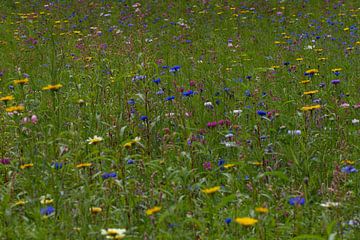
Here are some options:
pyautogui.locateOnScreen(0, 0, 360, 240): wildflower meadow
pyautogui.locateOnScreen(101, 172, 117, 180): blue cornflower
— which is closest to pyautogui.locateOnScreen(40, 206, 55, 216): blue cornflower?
pyautogui.locateOnScreen(0, 0, 360, 240): wildflower meadow

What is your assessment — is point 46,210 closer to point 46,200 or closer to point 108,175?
point 46,200

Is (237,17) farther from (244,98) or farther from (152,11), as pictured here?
(244,98)

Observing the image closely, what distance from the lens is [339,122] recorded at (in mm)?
3830

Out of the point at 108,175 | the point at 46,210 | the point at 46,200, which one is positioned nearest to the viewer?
the point at 46,210

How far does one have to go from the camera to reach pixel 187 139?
282cm

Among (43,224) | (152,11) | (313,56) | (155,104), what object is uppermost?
(43,224)

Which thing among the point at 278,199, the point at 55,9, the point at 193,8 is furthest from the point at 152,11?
the point at 278,199

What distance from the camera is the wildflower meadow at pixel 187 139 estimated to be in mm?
2420

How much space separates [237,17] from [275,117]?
5277 mm

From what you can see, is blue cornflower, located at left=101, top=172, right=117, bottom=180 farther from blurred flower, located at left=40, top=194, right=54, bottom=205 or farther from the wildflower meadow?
blurred flower, located at left=40, top=194, right=54, bottom=205

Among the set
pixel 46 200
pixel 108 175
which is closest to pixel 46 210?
pixel 46 200

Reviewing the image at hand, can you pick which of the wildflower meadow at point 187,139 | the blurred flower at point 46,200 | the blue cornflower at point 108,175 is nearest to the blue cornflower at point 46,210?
the wildflower meadow at point 187,139

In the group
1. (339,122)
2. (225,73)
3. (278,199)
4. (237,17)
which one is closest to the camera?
(278,199)

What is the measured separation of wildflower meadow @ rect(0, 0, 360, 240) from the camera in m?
2.42
